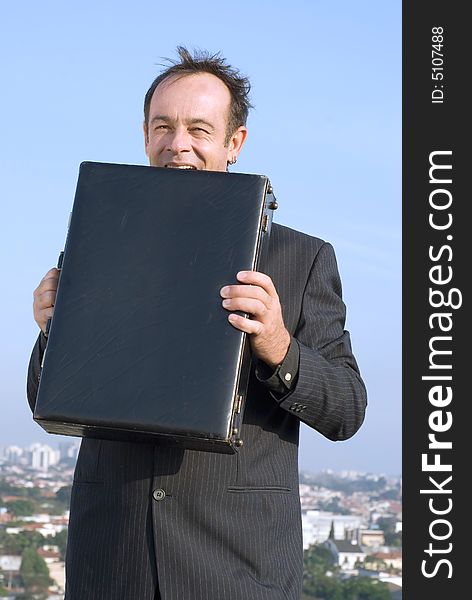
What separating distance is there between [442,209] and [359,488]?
133 ft

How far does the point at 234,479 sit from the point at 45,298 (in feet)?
2.02

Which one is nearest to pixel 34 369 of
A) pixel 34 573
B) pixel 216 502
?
pixel 216 502

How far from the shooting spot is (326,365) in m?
2.49

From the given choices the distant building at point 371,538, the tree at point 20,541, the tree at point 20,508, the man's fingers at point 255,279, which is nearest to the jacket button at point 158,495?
the man's fingers at point 255,279

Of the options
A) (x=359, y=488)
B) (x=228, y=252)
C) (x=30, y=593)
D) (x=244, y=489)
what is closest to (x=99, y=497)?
(x=244, y=489)

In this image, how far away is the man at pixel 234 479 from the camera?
2.42 metres

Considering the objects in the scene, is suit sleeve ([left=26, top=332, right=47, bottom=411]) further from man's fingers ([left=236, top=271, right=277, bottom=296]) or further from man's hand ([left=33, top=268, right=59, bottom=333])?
man's fingers ([left=236, top=271, right=277, bottom=296])

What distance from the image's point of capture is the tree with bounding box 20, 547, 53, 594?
2388cm

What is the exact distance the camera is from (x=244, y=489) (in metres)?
2.50

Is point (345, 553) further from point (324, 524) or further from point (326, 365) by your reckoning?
point (326, 365)

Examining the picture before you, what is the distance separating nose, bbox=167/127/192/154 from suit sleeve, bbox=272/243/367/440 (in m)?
0.44

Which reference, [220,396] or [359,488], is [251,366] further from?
[359,488]

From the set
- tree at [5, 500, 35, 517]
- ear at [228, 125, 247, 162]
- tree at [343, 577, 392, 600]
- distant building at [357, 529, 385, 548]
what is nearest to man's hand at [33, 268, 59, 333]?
ear at [228, 125, 247, 162]

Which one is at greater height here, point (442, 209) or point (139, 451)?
point (442, 209)
